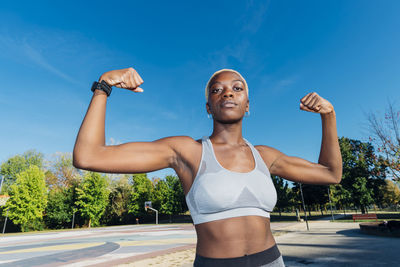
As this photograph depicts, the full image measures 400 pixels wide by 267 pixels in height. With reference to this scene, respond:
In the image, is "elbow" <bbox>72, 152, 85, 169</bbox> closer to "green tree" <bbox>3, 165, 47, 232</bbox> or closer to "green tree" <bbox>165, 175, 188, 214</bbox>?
"green tree" <bbox>3, 165, 47, 232</bbox>

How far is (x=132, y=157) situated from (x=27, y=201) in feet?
130

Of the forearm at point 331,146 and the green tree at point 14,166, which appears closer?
the forearm at point 331,146

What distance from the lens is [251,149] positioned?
5.31 ft

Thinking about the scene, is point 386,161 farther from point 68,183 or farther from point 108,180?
point 68,183

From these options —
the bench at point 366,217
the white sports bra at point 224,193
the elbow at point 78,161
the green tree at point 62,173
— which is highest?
the green tree at point 62,173

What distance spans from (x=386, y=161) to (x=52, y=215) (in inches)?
1640

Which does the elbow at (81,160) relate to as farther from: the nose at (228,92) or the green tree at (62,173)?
the green tree at (62,173)

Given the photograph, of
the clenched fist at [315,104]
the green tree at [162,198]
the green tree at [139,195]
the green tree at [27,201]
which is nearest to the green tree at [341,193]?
the green tree at [162,198]

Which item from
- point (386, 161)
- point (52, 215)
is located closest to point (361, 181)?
point (386, 161)

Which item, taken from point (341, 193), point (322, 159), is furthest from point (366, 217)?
point (322, 159)

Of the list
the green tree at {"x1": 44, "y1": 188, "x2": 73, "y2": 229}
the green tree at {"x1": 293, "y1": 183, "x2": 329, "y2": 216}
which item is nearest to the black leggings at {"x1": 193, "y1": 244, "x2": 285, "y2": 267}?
the green tree at {"x1": 293, "y1": 183, "x2": 329, "y2": 216}

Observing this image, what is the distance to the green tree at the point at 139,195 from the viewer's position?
4091cm

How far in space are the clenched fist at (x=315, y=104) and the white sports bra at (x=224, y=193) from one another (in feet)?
2.44

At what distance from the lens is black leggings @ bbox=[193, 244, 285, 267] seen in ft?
3.69
